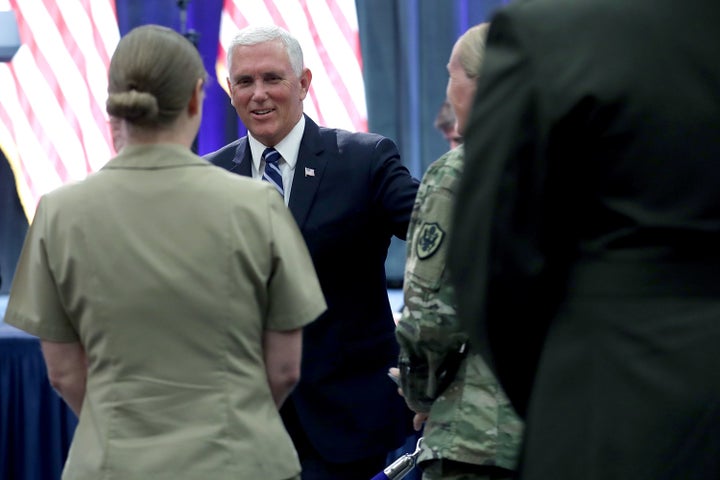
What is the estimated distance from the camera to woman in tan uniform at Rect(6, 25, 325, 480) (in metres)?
1.77

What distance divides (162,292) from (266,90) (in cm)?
110

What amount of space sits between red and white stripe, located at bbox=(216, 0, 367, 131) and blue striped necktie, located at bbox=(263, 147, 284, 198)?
308 cm

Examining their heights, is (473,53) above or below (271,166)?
above

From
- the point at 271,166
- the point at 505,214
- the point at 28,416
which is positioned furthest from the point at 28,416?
the point at 505,214

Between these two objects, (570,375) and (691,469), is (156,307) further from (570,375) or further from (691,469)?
(691,469)

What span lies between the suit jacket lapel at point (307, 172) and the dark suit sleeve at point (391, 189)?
122 millimetres

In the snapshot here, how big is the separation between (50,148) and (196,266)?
13.6ft

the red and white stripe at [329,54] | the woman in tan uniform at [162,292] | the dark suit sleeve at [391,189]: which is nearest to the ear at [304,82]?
the dark suit sleeve at [391,189]

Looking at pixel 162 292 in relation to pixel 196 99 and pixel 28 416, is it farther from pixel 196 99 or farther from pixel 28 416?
pixel 28 416

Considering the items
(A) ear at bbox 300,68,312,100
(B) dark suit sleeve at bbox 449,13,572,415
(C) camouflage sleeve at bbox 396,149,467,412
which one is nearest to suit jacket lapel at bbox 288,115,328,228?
(A) ear at bbox 300,68,312,100

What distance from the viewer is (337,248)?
2598 millimetres

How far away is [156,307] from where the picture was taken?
1765mm

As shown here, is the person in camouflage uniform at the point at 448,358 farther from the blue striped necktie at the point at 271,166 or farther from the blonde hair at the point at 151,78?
the blue striped necktie at the point at 271,166

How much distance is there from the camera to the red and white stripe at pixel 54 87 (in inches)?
224
